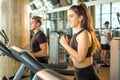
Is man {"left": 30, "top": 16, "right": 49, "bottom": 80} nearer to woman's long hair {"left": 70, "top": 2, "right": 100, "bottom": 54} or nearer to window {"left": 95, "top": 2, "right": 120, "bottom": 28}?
woman's long hair {"left": 70, "top": 2, "right": 100, "bottom": 54}

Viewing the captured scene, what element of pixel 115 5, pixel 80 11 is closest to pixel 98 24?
pixel 115 5

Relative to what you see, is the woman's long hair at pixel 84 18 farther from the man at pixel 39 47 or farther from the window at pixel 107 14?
the window at pixel 107 14

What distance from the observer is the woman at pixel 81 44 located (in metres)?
2.02

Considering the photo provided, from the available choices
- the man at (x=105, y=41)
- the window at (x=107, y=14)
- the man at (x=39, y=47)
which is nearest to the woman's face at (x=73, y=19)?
the man at (x=39, y=47)

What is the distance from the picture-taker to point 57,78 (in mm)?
727

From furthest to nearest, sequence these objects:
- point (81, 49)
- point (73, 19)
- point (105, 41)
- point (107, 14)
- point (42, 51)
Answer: point (107, 14), point (105, 41), point (42, 51), point (73, 19), point (81, 49)

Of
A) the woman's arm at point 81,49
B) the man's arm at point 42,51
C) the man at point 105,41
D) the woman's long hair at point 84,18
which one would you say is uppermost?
the woman's long hair at point 84,18

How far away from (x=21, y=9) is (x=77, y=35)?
323 centimetres

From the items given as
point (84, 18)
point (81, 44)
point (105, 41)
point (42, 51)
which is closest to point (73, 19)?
point (84, 18)

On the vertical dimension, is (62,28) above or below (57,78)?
below

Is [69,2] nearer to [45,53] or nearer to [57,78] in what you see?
[45,53]

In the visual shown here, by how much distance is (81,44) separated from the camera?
2010 mm

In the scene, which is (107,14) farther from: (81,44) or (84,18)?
(81,44)

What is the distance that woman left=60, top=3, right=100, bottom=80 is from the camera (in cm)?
202
